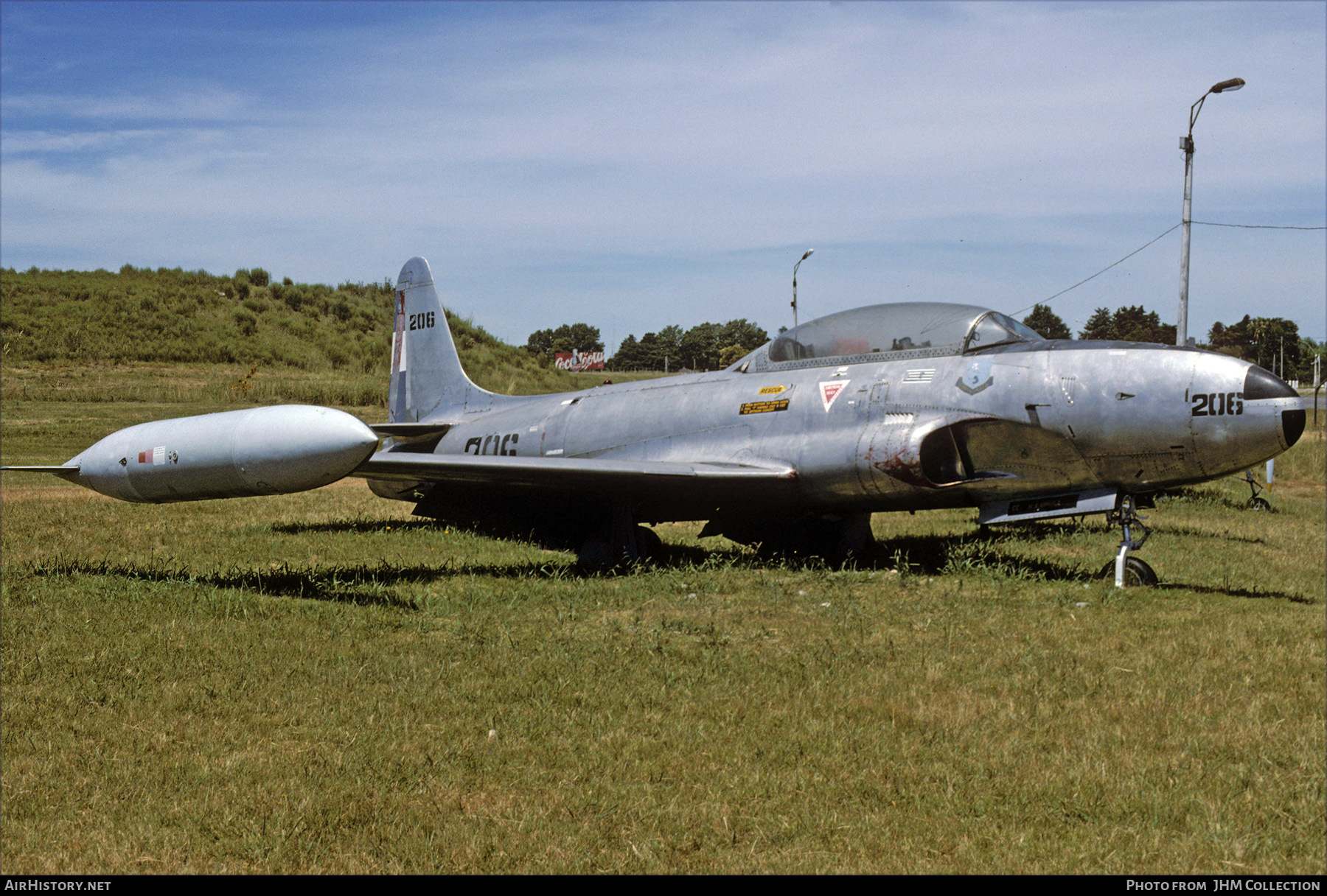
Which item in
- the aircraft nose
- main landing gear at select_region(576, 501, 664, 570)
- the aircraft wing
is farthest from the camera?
main landing gear at select_region(576, 501, 664, 570)

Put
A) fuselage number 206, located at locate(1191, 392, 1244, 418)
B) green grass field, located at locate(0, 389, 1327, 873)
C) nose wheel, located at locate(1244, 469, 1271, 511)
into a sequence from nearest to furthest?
green grass field, located at locate(0, 389, 1327, 873) < fuselage number 206, located at locate(1191, 392, 1244, 418) < nose wheel, located at locate(1244, 469, 1271, 511)

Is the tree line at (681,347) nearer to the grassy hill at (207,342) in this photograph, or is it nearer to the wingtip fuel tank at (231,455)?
the grassy hill at (207,342)

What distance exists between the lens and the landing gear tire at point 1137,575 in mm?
8414

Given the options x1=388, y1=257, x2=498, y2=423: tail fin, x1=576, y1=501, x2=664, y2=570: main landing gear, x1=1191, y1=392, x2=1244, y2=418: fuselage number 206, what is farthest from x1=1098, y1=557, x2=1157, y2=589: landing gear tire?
x1=388, y1=257, x2=498, y2=423: tail fin

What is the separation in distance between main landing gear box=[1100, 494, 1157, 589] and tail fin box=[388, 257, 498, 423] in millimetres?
8708

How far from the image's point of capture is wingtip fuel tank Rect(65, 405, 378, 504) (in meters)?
7.18

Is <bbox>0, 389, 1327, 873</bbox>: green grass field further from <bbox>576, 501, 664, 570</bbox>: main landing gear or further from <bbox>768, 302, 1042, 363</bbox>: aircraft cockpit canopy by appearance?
<bbox>768, 302, 1042, 363</bbox>: aircraft cockpit canopy

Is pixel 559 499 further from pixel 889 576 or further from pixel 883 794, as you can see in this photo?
pixel 883 794

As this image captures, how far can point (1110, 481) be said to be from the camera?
332 inches

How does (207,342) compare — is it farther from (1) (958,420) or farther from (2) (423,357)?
(1) (958,420)

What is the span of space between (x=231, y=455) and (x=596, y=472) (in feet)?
10.9

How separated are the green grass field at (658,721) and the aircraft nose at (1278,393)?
1366 mm

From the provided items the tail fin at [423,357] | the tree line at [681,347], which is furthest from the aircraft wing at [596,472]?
the tree line at [681,347]

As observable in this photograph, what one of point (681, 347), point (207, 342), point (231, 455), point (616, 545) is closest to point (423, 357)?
point (616, 545)
